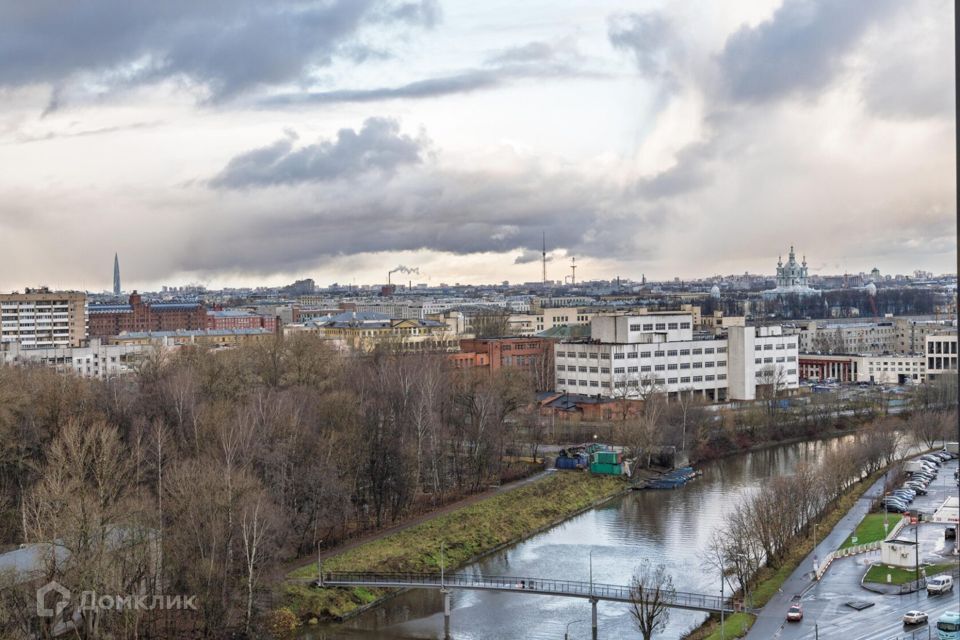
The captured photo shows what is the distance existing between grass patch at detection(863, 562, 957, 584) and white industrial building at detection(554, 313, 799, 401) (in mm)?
17879

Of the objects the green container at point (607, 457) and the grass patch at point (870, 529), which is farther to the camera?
the green container at point (607, 457)

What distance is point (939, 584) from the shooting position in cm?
1459

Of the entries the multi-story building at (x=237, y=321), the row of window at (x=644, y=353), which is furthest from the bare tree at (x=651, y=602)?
the multi-story building at (x=237, y=321)

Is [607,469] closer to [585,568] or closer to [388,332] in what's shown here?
[585,568]

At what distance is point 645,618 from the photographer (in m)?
14.1

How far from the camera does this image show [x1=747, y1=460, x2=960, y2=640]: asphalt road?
1325 cm

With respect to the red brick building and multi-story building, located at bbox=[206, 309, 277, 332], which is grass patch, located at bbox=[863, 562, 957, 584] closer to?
the red brick building

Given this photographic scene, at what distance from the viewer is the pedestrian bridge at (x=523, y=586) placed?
571 inches

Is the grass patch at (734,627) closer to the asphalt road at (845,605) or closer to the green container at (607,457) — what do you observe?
the asphalt road at (845,605)

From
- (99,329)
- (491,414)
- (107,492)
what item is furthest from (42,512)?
(99,329)

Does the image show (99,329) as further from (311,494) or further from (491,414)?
(311,494)

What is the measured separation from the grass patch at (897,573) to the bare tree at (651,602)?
2723 millimetres
